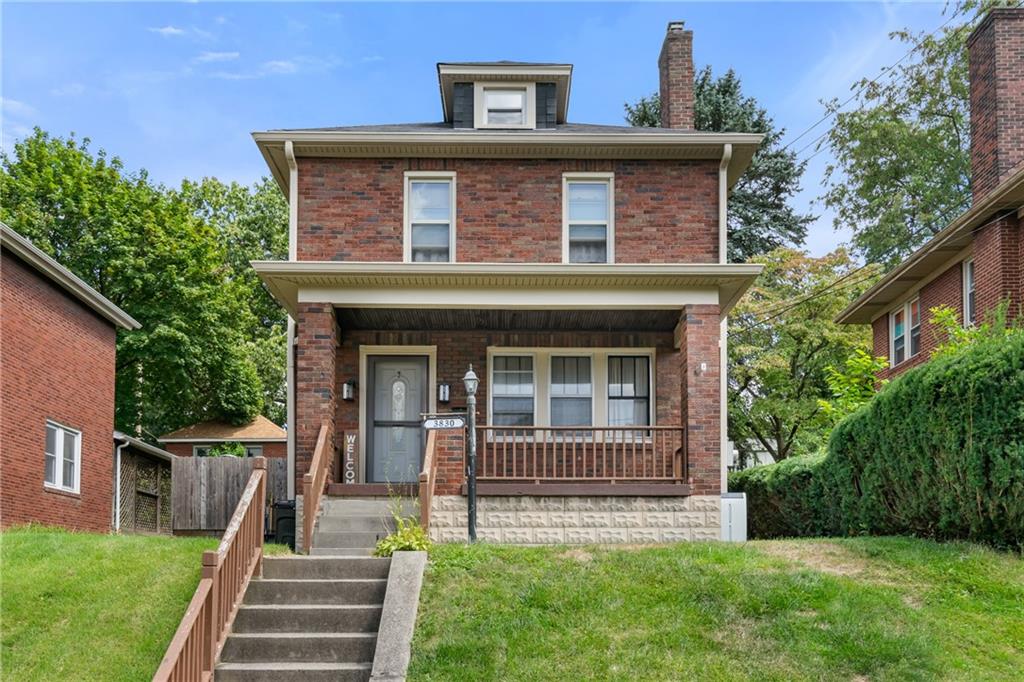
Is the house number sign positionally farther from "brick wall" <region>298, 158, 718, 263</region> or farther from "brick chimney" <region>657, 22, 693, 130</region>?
"brick chimney" <region>657, 22, 693, 130</region>

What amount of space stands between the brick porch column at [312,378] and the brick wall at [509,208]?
1.21m

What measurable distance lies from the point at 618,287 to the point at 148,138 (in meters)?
21.9

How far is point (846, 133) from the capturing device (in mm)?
36969

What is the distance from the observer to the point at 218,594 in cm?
952

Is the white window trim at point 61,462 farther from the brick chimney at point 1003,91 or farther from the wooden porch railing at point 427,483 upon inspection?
the brick chimney at point 1003,91

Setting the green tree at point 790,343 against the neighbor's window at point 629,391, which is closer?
the neighbor's window at point 629,391

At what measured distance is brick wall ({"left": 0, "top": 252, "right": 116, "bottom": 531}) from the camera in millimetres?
16844

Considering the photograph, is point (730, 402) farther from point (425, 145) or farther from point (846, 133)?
point (425, 145)

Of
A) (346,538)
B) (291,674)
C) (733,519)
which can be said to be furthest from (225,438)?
(291,674)

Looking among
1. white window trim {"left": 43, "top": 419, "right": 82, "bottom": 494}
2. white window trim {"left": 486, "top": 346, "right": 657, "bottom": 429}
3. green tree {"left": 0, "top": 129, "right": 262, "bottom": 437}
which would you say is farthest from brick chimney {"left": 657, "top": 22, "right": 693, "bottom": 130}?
green tree {"left": 0, "top": 129, "right": 262, "bottom": 437}

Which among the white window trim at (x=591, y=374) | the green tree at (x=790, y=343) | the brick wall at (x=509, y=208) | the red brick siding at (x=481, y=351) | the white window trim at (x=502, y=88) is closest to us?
the brick wall at (x=509, y=208)

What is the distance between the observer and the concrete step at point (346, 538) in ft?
46.4

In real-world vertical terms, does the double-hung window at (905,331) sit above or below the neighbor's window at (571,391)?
above

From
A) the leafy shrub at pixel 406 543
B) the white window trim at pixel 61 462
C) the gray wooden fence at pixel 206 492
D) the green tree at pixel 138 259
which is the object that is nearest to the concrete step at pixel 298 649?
the leafy shrub at pixel 406 543
